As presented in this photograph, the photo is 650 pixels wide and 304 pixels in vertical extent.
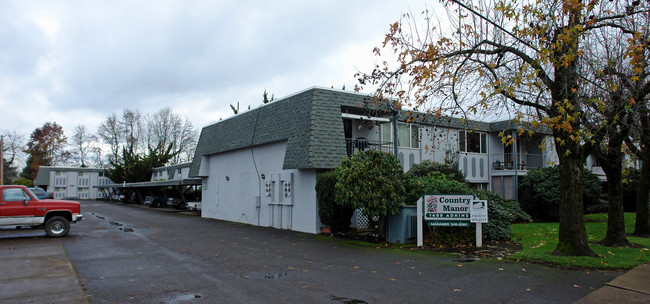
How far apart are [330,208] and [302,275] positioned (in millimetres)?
7008

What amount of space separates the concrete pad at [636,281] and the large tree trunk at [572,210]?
4.56 ft

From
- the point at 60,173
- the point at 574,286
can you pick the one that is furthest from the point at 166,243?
the point at 60,173

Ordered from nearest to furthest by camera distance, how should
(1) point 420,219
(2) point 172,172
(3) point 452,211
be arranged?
(3) point 452,211 < (1) point 420,219 < (2) point 172,172

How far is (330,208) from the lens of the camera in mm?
15875

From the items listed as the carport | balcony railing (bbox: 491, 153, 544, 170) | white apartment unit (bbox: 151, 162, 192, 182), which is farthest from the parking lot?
white apartment unit (bbox: 151, 162, 192, 182)

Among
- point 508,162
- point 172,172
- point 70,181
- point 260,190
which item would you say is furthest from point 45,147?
point 508,162

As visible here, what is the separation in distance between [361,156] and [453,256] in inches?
179

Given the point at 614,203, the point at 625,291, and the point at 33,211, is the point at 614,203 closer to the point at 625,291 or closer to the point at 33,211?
the point at 625,291

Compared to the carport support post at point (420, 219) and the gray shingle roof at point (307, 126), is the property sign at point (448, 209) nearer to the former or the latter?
the carport support post at point (420, 219)

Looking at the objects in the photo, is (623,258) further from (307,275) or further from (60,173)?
(60,173)

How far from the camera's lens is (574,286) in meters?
7.74

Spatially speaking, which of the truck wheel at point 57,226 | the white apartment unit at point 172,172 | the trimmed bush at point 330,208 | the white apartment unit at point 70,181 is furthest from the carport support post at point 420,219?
the white apartment unit at point 70,181

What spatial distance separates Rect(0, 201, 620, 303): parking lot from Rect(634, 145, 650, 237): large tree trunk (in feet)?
21.0

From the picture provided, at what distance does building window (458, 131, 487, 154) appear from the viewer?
25.8 meters
